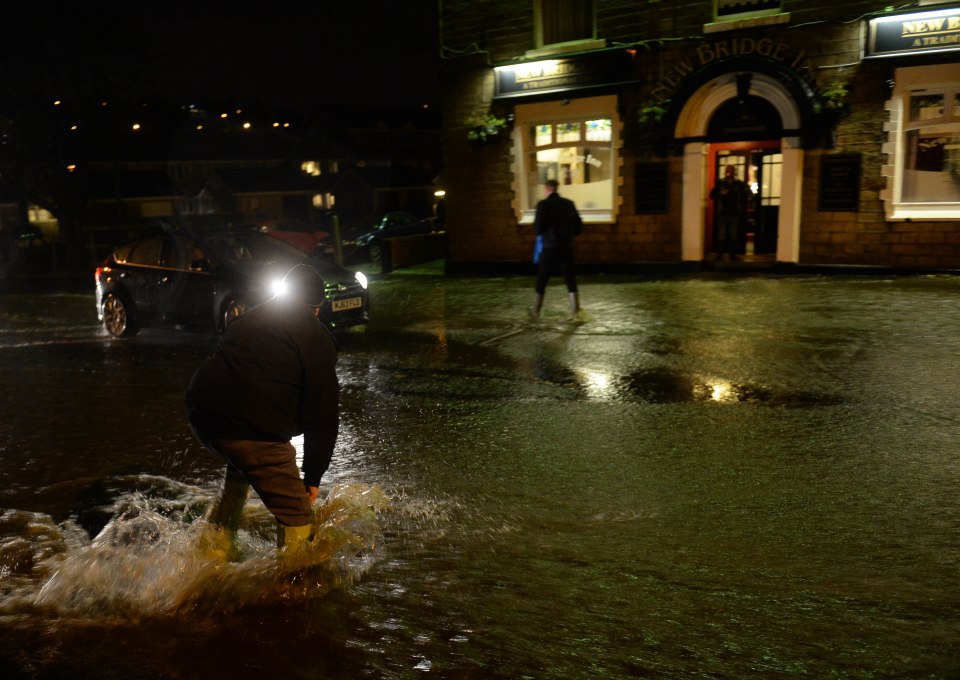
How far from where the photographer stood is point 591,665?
3482mm

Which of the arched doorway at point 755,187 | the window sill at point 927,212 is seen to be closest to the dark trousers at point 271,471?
the window sill at point 927,212

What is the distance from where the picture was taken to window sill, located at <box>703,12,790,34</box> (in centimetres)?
1486

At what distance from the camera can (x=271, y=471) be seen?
4.01m

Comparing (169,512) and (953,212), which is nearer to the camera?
(169,512)

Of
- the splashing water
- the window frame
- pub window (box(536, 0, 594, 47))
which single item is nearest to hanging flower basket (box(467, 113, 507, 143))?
the window frame

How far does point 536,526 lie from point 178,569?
1994 mm

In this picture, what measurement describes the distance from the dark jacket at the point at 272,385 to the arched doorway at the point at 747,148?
13.3m

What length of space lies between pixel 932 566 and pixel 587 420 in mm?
3212

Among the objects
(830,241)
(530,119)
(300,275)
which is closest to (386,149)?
(530,119)

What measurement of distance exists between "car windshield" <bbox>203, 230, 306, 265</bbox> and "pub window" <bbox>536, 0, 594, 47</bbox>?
8674 millimetres

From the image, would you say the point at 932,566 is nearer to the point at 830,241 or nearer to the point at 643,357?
the point at 643,357

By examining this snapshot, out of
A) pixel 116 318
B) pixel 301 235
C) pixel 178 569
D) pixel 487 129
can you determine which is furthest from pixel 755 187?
pixel 178 569

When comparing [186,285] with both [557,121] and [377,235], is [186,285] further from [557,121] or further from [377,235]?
[377,235]

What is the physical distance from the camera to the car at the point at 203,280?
1086 centimetres
